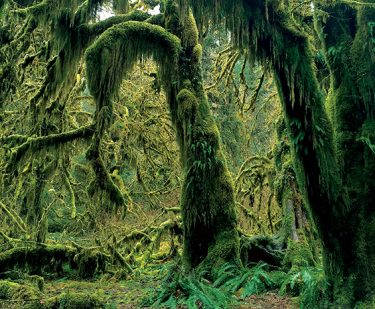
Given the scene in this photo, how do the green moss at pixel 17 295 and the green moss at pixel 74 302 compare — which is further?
the green moss at pixel 17 295

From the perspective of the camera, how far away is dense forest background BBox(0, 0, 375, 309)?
5.13 metres

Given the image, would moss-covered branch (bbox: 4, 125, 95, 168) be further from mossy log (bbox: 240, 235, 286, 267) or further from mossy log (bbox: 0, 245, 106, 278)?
mossy log (bbox: 240, 235, 286, 267)

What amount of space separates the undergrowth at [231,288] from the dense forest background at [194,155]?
0.09 ft

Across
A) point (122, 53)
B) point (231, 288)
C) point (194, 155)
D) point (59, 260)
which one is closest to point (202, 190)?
point (194, 155)

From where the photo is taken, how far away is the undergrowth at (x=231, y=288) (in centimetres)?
546

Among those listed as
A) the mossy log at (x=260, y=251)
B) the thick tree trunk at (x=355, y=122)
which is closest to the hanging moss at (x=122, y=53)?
the thick tree trunk at (x=355, y=122)

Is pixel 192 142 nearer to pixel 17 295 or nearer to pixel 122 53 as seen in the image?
pixel 122 53

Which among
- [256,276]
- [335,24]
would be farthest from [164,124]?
[335,24]

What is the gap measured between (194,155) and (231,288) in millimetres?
2609

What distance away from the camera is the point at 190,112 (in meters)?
7.88

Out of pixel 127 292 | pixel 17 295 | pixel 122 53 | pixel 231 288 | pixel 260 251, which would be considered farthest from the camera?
pixel 260 251

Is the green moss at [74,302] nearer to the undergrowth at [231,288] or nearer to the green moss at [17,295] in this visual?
the green moss at [17,295]

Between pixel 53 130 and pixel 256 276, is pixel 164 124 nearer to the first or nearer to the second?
pixel 53 130

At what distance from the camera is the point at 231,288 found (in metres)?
6.48
